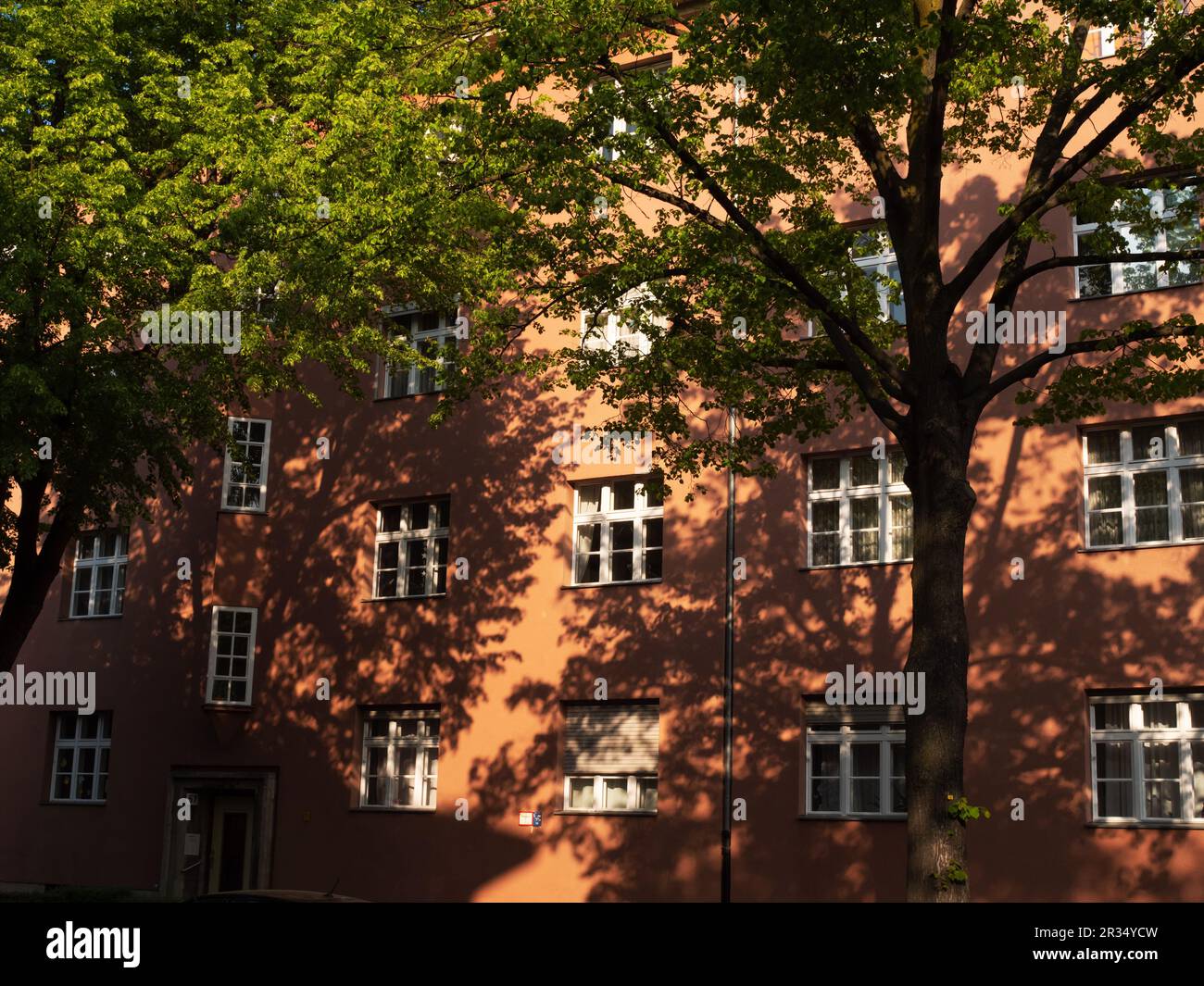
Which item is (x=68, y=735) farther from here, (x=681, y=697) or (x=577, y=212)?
(x=577, y=212)

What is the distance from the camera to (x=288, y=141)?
19297 millimetres

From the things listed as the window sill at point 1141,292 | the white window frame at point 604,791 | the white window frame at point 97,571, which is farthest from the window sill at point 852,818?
the white window frame at point 97,571

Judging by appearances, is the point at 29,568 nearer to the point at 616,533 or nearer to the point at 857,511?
the point at 616,533

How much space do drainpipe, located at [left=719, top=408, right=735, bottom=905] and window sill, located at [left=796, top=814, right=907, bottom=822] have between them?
109 centimetres

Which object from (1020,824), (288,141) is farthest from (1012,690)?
(288,141)

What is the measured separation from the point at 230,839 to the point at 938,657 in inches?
658

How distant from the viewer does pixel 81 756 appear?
2727 centimetres

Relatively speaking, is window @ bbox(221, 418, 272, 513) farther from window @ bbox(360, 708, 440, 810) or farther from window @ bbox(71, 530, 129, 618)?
window @ bbox(360, 708, 440, 810)

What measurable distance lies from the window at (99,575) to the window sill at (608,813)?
33.0 feet

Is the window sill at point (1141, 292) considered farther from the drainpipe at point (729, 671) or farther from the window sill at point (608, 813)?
the window sill at point (608, 813)

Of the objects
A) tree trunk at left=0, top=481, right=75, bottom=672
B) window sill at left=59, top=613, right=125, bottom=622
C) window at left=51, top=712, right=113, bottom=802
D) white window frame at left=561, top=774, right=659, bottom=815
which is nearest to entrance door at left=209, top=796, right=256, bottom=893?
window at left=51, top=712, right=113, bottom=802

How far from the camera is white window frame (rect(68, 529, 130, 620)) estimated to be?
27359 mm

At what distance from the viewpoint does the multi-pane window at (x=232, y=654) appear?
994 inches
